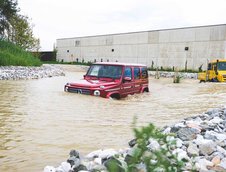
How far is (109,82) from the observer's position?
35.2ft

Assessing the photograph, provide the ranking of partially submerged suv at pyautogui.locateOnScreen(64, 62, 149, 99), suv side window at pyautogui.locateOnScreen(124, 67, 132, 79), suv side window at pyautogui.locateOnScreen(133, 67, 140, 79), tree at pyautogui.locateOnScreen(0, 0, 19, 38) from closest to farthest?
partially submerged suv at pyautogui.locateOnScreen(64, 62, 149, 99)
suv side window at pyautogui.locateOnScreen(124, 67, 132, 79)
suv side window at pyautogui.locateOnScreen(133, 67, 140, 79)
tree at pyautogui.locateOnScreen(0, 0, 19, 38)

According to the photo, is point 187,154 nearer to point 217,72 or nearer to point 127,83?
point 127,83

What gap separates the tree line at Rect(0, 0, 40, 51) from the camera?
31.8 metres

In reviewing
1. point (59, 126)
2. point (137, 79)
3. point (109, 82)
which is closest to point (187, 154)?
point (59, 126)

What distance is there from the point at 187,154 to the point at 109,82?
7060mm

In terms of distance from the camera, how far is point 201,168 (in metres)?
3.27

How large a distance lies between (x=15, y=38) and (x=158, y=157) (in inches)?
1689

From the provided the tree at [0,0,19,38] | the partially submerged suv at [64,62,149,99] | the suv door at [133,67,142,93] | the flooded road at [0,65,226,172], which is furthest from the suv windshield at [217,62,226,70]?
the tree at [0,0,19,38]

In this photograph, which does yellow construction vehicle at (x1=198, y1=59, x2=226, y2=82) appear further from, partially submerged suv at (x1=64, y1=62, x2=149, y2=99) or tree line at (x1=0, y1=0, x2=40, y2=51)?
tree line at (x1=0, y1=0, x2=40, y2=51)

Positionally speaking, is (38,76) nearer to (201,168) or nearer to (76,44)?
(201,168)

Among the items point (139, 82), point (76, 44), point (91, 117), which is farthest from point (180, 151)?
point (76, 44)

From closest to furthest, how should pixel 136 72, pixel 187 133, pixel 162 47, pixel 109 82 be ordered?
1. pixel 187 133
2. pixel 109 82
3. pixel 136 72
4. pixel 162 47

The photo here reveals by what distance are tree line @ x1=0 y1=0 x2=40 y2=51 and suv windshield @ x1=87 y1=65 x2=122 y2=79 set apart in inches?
812

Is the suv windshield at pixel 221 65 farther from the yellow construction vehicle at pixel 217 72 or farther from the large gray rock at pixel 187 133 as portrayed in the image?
the large gray rock at pixel 187 133
